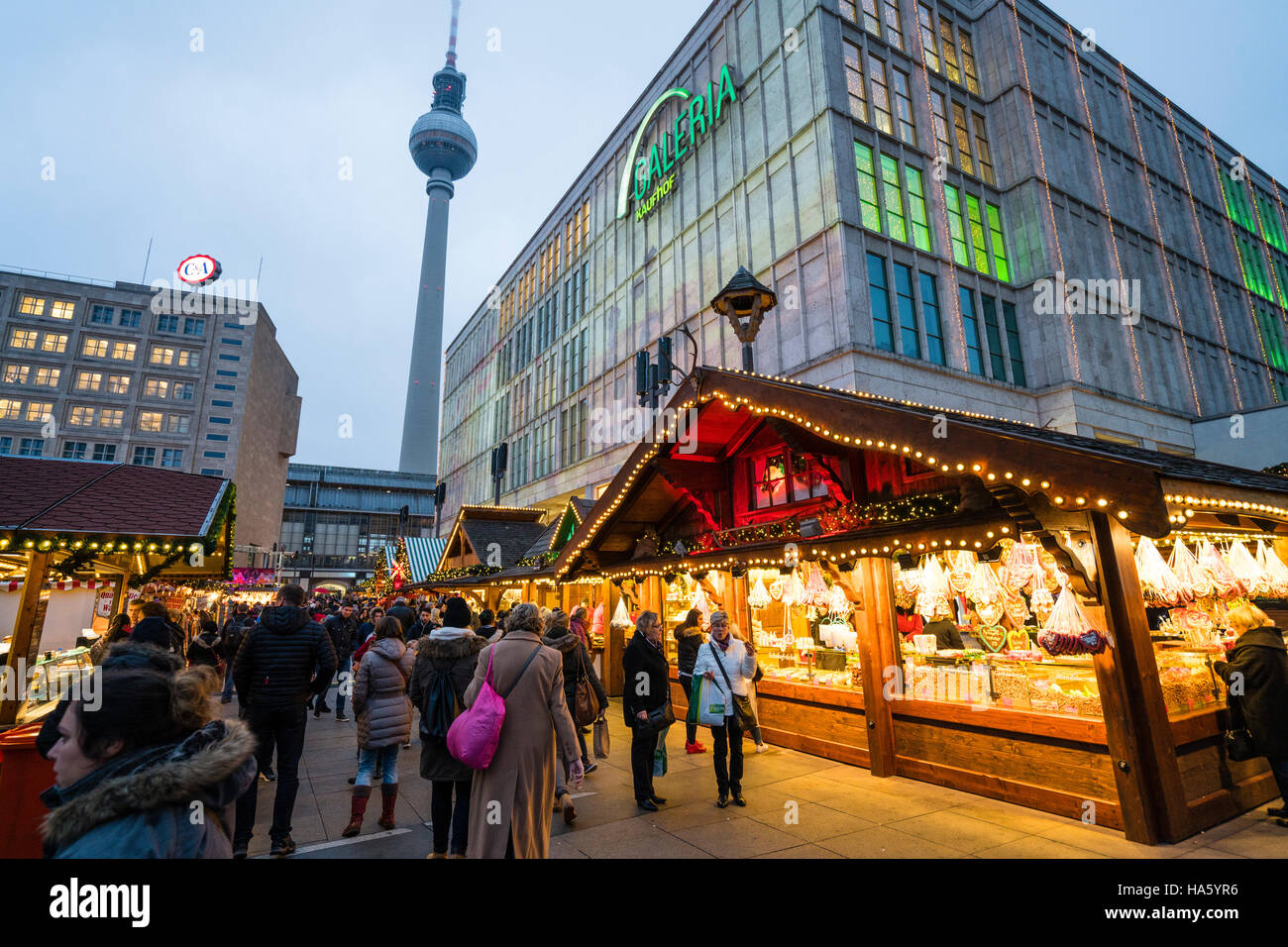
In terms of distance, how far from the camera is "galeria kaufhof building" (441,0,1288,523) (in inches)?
857

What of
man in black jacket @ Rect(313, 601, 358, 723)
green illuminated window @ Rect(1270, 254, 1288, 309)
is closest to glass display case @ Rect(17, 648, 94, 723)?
man in black jacket @ Rect(313, 601, 358, 723)

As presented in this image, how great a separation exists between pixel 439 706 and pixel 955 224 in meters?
26.0

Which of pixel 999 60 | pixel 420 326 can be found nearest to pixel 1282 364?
pixel 999 60

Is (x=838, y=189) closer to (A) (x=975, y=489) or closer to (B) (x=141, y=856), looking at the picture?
(A) (x=975, y=489)

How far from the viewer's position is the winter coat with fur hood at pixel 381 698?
20.9 feet

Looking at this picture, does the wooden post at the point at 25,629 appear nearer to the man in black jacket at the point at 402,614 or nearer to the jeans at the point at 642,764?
the man in black jacket at the point at 402,614

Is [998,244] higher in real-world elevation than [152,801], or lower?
higher

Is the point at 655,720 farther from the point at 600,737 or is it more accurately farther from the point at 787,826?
the point at 600,737

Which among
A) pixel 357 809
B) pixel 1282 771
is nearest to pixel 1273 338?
pixel 1282 771

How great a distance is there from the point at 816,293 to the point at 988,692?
16.8 metres

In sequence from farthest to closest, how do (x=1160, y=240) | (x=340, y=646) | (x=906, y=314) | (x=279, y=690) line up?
(x=1160, y=240), (x=906, y=314), (x=340, y=646), (x=279, y=690)

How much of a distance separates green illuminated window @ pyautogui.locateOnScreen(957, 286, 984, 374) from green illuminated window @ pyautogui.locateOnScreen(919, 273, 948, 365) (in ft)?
3.45

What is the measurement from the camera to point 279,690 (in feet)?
19.2

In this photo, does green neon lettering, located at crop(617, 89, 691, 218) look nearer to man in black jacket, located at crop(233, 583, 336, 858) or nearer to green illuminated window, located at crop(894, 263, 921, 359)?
green illuminated window, located at crop(894, 263, 921, 359)
